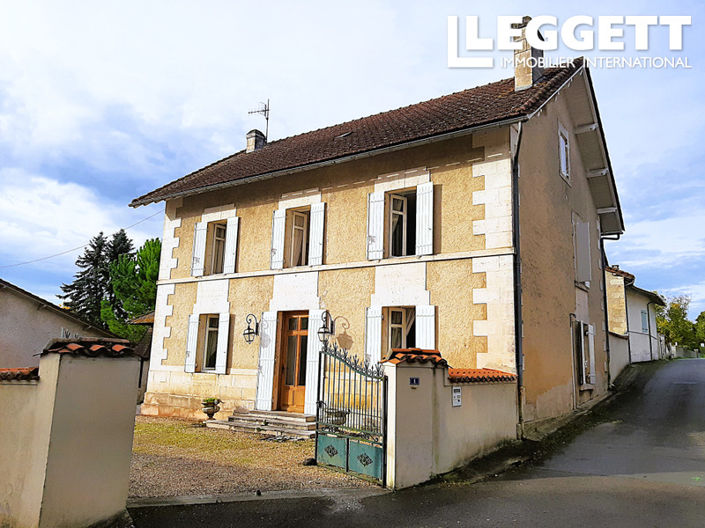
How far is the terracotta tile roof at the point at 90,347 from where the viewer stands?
442cm

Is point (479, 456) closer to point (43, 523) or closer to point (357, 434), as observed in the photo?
point (357, 434)

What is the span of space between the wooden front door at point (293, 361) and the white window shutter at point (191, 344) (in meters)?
2.43

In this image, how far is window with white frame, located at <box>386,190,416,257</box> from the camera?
34.4 feet

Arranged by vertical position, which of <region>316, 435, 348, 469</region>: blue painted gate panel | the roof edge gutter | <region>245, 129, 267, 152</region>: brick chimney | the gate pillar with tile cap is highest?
<region>245, 129, 267, 152</region>: brick chimney

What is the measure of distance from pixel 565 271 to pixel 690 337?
35327mm

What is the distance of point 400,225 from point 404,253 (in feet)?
2.47

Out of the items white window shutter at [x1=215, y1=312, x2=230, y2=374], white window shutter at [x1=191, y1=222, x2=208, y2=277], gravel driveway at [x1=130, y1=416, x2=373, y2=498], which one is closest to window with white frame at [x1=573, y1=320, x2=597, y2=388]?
gravel driveway at [x1=130, y1=416, x2=373, y2=498]

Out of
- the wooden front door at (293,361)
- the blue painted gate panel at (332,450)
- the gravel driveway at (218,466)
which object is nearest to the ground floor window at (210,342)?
the wooden front door at (293,361)

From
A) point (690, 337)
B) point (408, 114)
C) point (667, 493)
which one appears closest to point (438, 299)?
point (667, 493)

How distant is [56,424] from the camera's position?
4270 mm

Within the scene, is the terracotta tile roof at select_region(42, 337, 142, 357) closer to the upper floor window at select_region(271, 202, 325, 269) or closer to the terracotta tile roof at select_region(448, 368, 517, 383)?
the terracotta tile roof at select_region(448, 368, 517, 383)

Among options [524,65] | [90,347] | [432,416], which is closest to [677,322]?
[524,65]

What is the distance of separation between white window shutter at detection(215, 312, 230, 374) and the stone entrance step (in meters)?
1.16

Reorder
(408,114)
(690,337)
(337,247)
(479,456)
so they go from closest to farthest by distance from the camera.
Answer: (479,456), (337,247), (408,114), (690,337)
